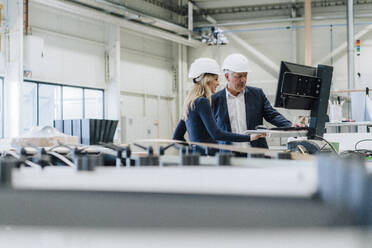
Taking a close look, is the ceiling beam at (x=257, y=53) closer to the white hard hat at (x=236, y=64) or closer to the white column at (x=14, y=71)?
the white column at (x=14, y=71)

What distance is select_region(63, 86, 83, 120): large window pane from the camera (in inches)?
308

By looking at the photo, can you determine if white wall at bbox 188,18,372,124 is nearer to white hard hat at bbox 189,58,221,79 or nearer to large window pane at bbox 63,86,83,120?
large window pane at bbox 63,86,83,120

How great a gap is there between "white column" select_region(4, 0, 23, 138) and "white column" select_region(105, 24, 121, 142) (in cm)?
236

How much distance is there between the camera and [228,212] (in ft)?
0.90

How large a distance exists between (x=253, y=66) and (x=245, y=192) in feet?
31.2

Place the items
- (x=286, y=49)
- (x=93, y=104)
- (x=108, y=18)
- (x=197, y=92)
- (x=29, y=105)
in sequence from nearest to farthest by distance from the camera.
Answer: (x=197, y=92) → (x=29, y=105) → (x=108, y=18) → (x=93, y=104) → (x=286, y=49)

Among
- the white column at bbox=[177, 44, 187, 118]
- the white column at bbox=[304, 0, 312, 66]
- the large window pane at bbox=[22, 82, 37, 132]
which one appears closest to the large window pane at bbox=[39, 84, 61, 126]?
the large window pane at bbox=[22, 82, 37, 132]

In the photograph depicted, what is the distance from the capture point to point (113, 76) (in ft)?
27.6

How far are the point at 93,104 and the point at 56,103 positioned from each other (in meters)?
0.95

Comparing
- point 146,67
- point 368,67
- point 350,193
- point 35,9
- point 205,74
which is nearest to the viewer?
point 350,193

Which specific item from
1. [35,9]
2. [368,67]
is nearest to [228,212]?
[35,9]

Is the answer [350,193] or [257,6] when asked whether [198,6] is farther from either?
[350,193]

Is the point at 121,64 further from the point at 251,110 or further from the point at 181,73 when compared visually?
the point at 251,110

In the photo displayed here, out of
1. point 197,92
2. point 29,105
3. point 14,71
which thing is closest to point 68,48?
point 29,105
